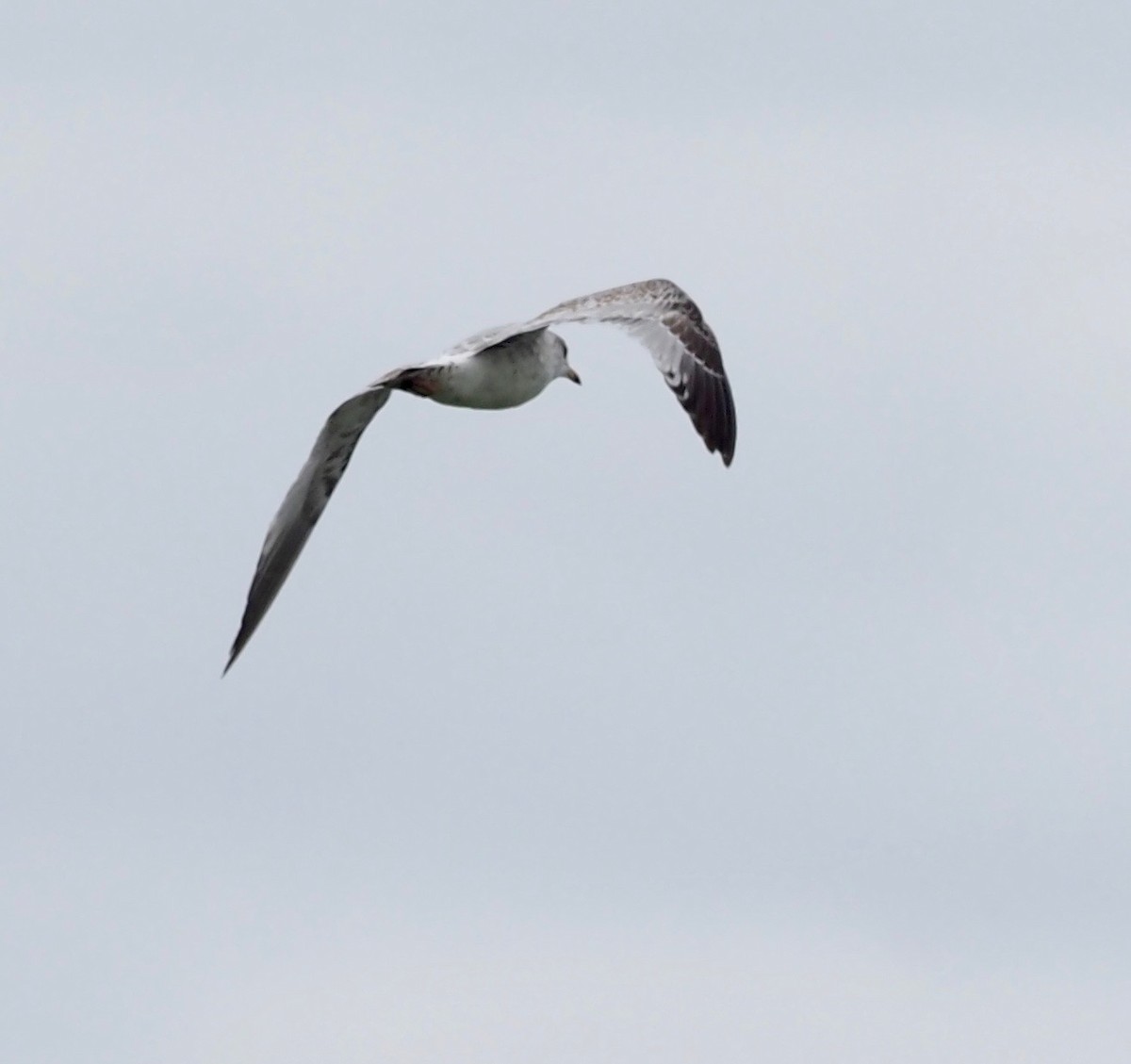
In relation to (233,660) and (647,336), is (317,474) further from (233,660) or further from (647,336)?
(647,336)

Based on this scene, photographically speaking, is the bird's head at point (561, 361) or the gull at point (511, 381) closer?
the gull at point (511, 381)

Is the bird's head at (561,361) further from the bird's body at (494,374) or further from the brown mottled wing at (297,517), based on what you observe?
the brown mottled wing at (297,517)

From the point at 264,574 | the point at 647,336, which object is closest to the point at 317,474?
the point at 264,574

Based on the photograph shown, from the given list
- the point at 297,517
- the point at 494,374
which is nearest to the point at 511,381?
the point at 494,374

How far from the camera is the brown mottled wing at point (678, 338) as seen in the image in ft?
103

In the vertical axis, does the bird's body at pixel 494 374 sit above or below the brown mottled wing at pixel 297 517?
above

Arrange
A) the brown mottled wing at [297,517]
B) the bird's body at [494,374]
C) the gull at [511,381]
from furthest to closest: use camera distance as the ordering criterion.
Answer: the brown mottled wing at [297,517] → the bird's body at [494,374] → the gull at [511,381]

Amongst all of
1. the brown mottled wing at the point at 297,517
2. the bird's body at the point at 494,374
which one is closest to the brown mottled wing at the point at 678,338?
the bird's body at the point at 494,374

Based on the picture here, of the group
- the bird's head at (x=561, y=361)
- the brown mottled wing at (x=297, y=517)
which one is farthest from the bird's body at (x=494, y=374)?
the brown mottled wing at (x=297, y=517)

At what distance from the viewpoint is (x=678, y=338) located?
32344mm

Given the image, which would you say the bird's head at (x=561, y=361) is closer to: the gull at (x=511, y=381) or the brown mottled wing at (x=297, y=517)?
the gull at (x=511, y=381)

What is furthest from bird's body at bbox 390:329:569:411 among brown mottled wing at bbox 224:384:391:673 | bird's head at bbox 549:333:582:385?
brown mottled wing at bbox 224:384:391:673

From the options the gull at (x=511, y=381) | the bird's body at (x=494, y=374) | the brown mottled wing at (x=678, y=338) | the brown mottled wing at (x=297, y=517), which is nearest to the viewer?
the brown mottled wing at (x=678, y=338)

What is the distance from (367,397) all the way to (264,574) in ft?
8.79
